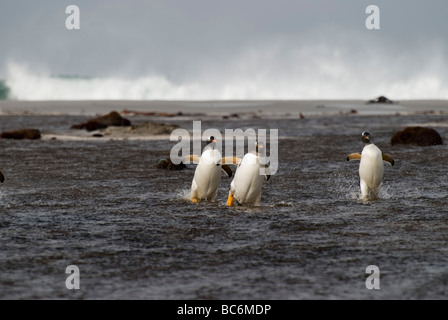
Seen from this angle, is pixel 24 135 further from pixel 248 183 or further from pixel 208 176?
pixel 248 183

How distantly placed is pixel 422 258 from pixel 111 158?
38.8 ft

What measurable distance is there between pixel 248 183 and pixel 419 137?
37.9 ft

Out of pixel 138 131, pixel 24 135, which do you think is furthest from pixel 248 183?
pixel 138 131

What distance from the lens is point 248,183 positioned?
460 inches

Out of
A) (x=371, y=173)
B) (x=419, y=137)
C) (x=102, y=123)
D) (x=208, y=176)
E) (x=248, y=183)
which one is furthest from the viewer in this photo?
(x=102, y=123)

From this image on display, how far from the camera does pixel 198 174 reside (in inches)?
479

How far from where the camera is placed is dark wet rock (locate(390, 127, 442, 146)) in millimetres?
21859

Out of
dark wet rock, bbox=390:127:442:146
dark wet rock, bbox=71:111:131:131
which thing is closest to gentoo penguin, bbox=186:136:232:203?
dark wet rock, bbox=390:127:442:146

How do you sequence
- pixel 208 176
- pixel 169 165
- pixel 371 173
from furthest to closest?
pixel 169 165, pixel 371 173, pixel 208 176

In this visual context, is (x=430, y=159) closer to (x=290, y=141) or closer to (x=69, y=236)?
(x=290, y=141)

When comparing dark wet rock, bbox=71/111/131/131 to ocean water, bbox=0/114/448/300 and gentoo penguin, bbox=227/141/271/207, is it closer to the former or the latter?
ocean water, bbox=0/114/448/300

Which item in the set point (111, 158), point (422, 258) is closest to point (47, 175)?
point (111, 158)

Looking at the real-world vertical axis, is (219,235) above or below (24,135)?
below

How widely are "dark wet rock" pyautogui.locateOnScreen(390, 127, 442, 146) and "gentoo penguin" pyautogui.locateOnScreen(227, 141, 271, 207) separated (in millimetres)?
11090
